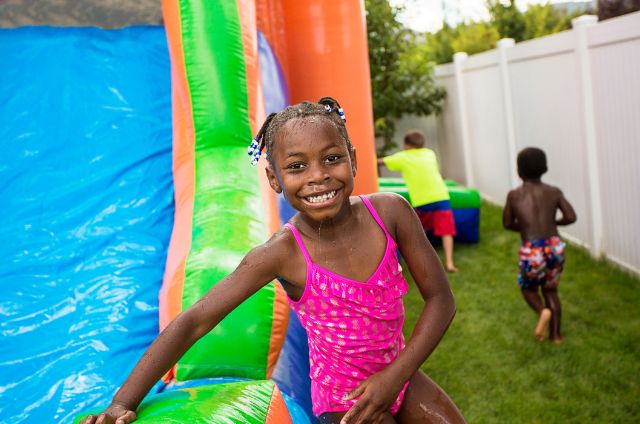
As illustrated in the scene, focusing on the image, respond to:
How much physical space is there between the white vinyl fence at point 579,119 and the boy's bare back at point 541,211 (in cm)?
98

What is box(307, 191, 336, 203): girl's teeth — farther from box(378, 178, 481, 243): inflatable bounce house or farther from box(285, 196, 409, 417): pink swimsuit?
box(378, 178, 481, 243): inflatable bounce house

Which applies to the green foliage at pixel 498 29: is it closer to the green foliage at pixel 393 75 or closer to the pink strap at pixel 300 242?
the green foliage at pixel 393 75

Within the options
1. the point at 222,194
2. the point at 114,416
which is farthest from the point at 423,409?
the point at 222,194

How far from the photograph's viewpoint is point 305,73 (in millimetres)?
5297

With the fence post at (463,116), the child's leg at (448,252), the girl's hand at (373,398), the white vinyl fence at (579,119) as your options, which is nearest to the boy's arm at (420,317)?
the girl's hand at (373,398)

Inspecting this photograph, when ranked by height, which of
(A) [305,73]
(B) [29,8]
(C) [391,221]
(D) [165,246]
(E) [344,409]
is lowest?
(E) [344,409]

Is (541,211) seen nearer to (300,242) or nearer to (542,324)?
(542,324)

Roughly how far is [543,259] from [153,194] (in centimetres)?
220

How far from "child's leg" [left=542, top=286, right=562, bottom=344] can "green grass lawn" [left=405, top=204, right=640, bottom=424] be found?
66 mm

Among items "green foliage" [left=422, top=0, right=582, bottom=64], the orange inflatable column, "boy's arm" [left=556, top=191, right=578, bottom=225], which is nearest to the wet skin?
"boy's arm" [left=556, top=191, right=578, bottom=225]

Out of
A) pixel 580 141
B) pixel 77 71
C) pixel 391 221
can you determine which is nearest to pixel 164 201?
pixel 77 71

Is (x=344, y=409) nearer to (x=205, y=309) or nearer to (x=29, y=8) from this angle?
(x=205, y=309)

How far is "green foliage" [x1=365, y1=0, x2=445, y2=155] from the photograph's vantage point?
988 cm

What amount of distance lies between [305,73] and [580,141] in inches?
92.2
